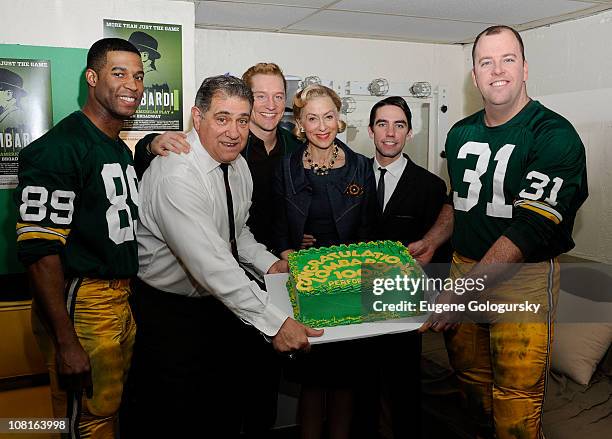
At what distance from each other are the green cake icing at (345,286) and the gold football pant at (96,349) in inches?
24.1

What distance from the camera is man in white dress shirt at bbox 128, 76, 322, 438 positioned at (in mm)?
1904

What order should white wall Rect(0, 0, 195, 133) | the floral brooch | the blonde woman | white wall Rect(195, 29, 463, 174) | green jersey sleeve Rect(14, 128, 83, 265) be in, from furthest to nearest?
white wall Rect(195, 29, 463, 174)
white wall Rect(0, 0, 195, 133)
the floral brooch
the blonde woman
green jersey sleeve Rect(14, 128, 83, 265)

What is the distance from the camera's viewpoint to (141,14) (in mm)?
2990

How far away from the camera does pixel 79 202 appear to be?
74.1 inches

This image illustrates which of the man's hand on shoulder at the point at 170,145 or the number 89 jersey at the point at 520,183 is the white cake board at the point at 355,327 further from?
the man's hand on shoulder at the point at 170,145

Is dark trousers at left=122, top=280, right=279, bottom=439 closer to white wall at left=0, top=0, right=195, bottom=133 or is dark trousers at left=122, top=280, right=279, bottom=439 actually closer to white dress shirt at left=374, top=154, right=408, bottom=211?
white dress shirt at left=374, top=154, right=408, bottom=211

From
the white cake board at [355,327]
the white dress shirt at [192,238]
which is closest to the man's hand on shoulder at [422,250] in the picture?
the white cake board at [355,327]

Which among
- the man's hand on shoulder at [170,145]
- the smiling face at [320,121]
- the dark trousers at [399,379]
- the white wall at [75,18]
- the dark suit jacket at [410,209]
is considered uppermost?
the white wall at [75,18]

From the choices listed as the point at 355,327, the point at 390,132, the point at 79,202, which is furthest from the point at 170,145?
the point at 390,132

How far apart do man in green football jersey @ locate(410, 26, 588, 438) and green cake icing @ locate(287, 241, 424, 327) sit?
0.55 ft

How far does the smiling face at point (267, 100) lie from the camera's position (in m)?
2.60

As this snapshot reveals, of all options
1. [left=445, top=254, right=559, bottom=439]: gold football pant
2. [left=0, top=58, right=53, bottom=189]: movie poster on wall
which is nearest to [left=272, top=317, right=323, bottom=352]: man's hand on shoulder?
[left=445, top=254, right=559, bottom=439]: gold football pant

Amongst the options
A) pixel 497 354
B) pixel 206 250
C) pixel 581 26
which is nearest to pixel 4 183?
pixel 206 250

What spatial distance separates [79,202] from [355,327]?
0.98 metres
